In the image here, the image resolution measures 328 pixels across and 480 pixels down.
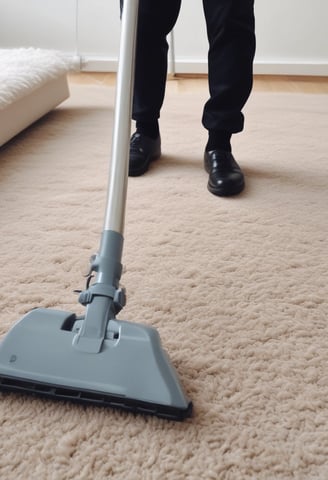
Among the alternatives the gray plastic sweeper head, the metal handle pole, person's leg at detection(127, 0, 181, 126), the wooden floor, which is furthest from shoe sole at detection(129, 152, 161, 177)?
the wooden floor

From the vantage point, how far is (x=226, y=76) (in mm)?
1132

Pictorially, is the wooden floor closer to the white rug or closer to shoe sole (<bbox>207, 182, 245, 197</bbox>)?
the white rug

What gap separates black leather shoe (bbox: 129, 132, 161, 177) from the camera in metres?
1.26

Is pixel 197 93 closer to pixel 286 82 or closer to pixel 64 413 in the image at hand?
pixel 286 82

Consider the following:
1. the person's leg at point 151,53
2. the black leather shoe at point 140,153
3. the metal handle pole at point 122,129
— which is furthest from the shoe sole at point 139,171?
the metal handle pole at point 122,129

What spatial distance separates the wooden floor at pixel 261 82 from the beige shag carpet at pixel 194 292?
0.90 metres

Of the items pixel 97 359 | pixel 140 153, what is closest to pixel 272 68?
pixel 140 153

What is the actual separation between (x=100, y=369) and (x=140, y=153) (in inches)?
32.0

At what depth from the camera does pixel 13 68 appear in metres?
1.52

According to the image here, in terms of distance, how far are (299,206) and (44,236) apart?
0.51 m

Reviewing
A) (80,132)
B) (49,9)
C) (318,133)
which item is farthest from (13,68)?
(49,9)

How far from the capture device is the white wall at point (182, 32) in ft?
8.60

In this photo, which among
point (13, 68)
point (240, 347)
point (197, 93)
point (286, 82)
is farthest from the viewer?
point (286, 82)

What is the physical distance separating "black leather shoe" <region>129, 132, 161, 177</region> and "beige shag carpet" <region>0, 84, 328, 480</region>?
3 cm
